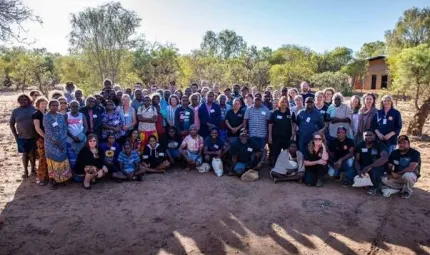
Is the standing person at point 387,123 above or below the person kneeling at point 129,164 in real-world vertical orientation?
above

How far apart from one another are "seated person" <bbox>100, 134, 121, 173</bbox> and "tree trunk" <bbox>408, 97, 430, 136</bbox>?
928 cm

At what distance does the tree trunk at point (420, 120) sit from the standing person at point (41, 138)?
414 inches

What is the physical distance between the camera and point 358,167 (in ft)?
19.8

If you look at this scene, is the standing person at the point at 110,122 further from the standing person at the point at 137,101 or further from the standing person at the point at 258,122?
the standing person at the point at 258,122

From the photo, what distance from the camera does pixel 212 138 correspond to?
23.1 feet

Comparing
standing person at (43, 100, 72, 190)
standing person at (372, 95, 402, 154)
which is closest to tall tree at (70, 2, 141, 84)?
standing person at (43, 100, 72, 190)

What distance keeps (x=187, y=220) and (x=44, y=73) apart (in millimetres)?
24144

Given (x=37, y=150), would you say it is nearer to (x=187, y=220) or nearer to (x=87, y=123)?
(x=87, y=123)

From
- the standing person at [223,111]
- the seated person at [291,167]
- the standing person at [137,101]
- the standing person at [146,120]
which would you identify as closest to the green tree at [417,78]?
the seated person at [291,167]

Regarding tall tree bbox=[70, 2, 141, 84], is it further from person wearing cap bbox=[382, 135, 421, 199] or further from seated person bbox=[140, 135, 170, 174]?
person wearing cap bbox=[382, 135, 421, 199]

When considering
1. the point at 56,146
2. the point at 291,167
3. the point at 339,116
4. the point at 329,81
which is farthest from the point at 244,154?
the point at 329,81

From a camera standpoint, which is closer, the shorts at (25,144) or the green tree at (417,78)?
Result: the shorts at (25,144)

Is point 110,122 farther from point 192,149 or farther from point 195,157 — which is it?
point 195,157

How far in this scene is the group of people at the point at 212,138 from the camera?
19.4 feet
